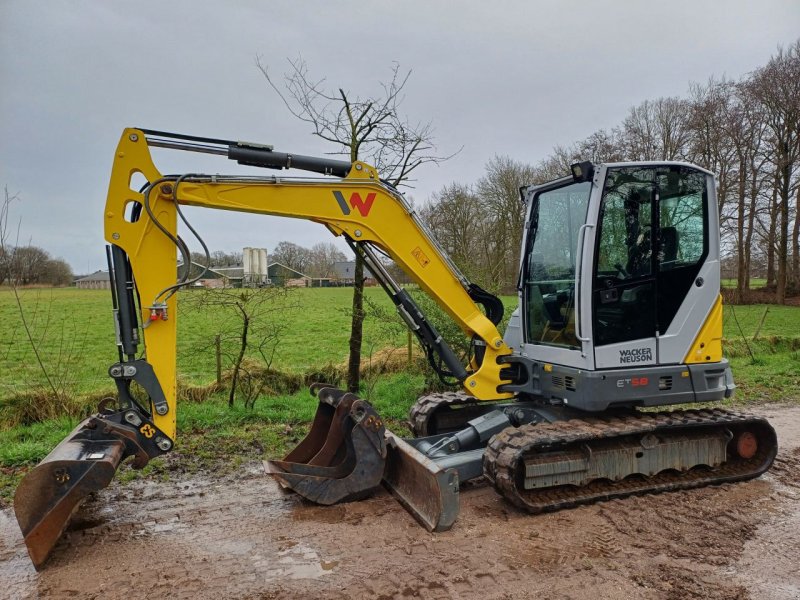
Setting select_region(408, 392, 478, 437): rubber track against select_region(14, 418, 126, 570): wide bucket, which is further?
select_region(408, 392, 478, 437): rubber track

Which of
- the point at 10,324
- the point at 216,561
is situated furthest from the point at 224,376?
the point at 10,324

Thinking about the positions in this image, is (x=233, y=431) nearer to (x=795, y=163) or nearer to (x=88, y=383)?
(x=88, y=383)

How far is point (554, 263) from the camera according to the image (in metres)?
5.41

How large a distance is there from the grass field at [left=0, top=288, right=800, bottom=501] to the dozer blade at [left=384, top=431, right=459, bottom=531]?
2024mm

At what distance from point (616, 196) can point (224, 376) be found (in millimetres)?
6641

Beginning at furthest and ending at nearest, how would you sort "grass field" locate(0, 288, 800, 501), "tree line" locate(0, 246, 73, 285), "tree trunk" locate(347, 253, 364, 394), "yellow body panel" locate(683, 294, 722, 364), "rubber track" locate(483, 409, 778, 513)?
"tree trunk" locate(347, 253, 364, 394)
"tree line" locate(0, 246, 73, 285)
"grass field" locate(0, 288, 800, 501)
"yellow body panel" locate(683, 294, 722, 364)
"rubber track" locate(483, 409, 778, 513)

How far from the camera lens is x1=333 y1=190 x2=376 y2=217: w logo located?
193 inches

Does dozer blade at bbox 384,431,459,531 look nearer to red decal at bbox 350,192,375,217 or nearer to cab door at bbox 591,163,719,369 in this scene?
cab door at bbox 591,163,719,369

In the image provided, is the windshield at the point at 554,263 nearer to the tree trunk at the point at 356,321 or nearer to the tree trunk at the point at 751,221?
the tree trunk at the point at 356,321

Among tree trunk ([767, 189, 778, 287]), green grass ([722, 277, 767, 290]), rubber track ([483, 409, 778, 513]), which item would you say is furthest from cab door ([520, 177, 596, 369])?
green grass ([722, 277, 767, 290])

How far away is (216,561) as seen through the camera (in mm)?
3779

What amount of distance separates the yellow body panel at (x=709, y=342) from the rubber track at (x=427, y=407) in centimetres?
226

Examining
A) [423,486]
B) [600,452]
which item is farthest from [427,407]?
[600,452]

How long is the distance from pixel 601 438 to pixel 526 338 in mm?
1248
